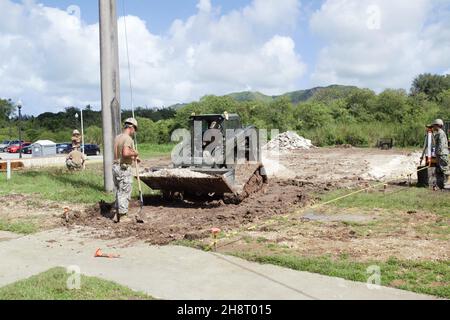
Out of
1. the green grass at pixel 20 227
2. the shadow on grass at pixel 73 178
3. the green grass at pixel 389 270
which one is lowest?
the green grass at pixel 389 270

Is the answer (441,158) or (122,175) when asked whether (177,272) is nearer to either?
(122,175)

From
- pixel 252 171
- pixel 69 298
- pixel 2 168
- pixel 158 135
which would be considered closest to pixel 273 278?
pixel 69 298

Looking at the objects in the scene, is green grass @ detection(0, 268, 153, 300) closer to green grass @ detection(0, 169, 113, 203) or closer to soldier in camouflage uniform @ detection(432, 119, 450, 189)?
green grass @ detection(0, 169, 113, 203)

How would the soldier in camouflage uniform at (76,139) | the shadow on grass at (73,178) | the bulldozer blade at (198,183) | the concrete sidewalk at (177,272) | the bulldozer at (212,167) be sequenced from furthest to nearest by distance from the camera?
the soldier in camouflage uniform at (76,139) → the shadow on grass at (73,178) → the bulldozer at (212,167) → the bulldozer blade at (198,183) → the concrete sidewalk at (177,272)

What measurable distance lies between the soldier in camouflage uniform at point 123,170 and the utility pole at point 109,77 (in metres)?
3.53

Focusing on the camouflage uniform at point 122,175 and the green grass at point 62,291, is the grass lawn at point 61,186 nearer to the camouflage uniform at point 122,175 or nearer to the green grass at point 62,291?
the camouflage uniform at point 122,175

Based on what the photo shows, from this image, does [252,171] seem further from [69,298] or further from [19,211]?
[69,298]

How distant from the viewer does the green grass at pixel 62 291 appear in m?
5.08

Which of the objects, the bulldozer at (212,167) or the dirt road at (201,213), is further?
the bulldozer at (212,167)

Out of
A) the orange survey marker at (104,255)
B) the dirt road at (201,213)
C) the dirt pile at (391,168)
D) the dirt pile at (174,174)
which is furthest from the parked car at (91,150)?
the orange survey marker at (104,255)

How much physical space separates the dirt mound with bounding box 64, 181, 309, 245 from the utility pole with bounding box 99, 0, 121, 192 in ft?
6.81

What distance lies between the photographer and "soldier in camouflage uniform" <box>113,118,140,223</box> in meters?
9.41

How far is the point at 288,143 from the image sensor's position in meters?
34.3
